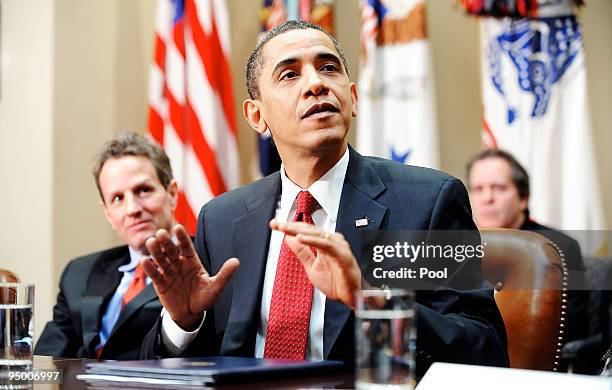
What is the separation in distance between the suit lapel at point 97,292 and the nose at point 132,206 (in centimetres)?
19

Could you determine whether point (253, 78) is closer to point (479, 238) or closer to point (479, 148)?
point (479, 238)

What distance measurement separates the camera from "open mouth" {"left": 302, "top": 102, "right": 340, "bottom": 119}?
2297 mm

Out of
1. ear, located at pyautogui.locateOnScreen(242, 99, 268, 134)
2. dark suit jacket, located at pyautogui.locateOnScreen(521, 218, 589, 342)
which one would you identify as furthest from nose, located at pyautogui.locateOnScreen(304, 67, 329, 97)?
dark suit jacket, located at pyautogui.locateOnScreen(521, 218, 589, 342)

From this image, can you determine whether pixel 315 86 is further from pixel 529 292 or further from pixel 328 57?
pixel 529 292

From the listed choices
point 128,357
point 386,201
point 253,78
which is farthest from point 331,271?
point 128,357

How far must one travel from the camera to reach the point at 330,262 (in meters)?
1.69

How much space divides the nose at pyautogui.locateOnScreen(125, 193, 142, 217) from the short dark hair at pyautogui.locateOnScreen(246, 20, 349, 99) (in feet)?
2.85

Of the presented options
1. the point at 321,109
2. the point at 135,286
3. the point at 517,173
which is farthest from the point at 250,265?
the point at 517,173

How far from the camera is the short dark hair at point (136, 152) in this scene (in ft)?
11.1

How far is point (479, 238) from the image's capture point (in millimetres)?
2160

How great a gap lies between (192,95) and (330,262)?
3.16 m

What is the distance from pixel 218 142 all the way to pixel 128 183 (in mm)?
1521

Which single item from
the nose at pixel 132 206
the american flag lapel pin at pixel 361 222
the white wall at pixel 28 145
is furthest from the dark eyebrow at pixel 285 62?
the white wall at pixel 28 145

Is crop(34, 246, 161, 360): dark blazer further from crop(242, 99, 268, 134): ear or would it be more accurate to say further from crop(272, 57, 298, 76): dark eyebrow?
crop(272, 57, 298, 76): dark eyebrow
